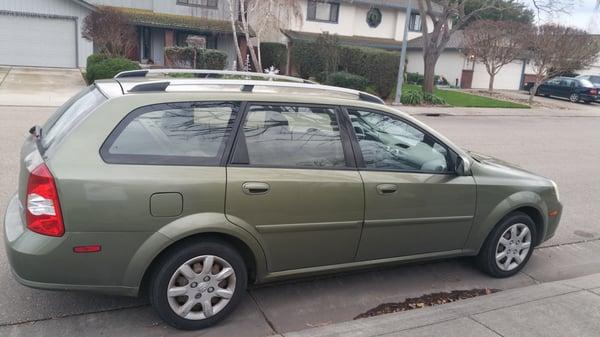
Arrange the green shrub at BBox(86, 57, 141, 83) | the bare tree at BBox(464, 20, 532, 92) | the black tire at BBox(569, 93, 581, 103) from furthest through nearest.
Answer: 1. the black tire at BBox(569, 93, 581, 103)
2. the bare tree at BBox(464, 20, 532, 92)
3. the green shrub at BBox(86, 57, 141, 83)

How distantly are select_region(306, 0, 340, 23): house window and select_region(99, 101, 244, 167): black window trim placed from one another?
92.0 ft

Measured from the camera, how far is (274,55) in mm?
27281

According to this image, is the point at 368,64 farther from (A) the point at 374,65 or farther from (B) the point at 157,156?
(B) the point at 157,156

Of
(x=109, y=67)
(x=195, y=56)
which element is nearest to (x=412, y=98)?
(x=195, y=56)

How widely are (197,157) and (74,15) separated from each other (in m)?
25.7

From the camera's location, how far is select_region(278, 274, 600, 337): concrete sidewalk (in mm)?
3182

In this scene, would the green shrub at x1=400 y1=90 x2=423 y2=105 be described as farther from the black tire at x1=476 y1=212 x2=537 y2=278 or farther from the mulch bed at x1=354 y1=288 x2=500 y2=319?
the mulch bed at x1=354 y1=288 x2=500 y2=319

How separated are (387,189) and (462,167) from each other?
2.43 feet

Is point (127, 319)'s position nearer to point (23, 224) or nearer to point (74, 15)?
point (23, 224)

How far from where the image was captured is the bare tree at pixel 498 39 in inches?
994

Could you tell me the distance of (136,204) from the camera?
9.75ft

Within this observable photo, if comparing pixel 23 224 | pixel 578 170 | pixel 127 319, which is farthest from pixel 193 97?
pixel 578 170

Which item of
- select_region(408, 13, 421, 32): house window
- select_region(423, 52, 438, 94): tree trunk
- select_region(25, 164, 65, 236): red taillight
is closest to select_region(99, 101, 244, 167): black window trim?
select_region(25, 164, 65, 236): red taillight

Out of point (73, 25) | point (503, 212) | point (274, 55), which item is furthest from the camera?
point (274, 55)
